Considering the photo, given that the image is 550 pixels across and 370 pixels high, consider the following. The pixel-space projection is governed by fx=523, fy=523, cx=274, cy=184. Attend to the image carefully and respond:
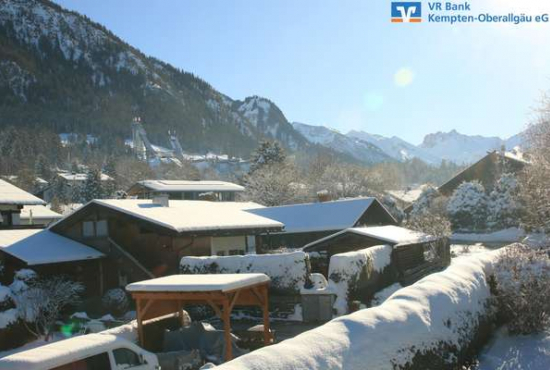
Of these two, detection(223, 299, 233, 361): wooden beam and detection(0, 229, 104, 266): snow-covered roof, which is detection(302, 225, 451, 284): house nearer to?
detection(0, 229, 104, 266): snow-covered roof

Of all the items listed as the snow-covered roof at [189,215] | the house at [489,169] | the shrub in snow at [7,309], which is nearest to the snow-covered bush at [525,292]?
the snow-covered roof at [189,215]

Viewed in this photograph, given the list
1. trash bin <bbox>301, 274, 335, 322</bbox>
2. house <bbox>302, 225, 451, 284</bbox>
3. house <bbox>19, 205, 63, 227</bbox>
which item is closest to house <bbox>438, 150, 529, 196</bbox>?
house <bbox>302, 225, 451, 284</bbox>

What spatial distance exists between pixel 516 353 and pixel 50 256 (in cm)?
2101

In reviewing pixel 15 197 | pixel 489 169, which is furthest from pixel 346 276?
pixel 489 169

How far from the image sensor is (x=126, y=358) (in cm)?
1176

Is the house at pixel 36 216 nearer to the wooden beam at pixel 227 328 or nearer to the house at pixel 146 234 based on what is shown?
the house at pixel 146 234

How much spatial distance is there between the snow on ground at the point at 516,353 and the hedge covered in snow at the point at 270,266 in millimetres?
11363

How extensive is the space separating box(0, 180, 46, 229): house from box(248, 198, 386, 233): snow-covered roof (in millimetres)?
15997

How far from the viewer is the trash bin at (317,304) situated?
21281mm

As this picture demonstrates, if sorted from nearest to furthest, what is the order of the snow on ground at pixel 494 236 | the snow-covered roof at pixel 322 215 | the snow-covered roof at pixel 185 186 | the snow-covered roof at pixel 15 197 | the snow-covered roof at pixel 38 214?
1. the snow-covered roof at pixel 15 197
2. the snow-covered roof at pixel 322 215
3. the snow-covered roof at pixel 38 214
4. the snow on ground at pixel 494 236
5. the snow-covered roof at pixel 185 186

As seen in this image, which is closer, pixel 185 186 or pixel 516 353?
pixel 516 353

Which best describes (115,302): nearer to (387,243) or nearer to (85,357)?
(387,243)

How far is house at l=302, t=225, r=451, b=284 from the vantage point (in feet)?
90.5

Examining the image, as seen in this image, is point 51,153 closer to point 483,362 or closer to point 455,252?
point 455,252
